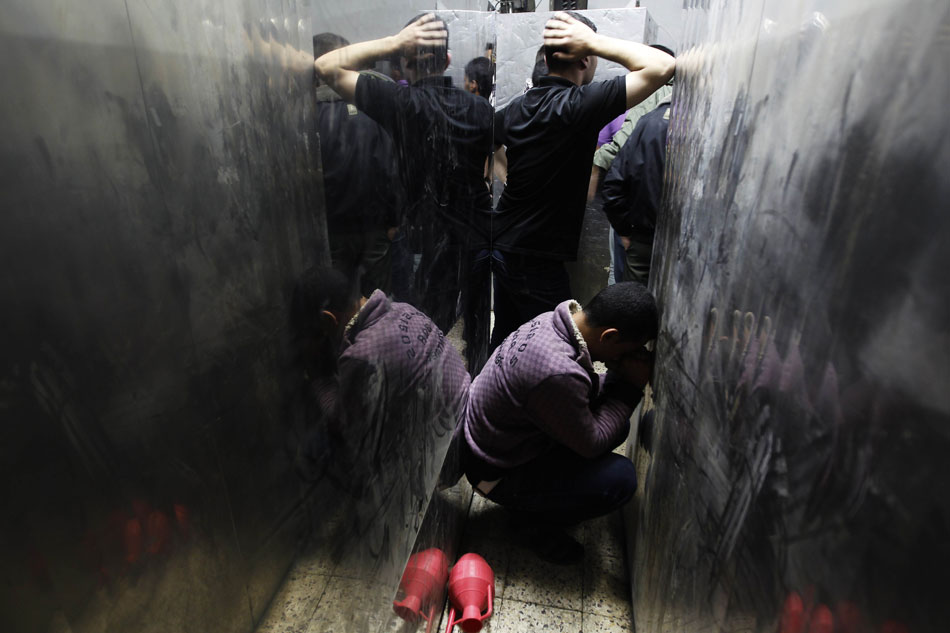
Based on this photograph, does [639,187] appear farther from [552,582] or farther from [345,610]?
[345,610]

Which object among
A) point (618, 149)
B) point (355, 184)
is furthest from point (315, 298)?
point (618, 149)

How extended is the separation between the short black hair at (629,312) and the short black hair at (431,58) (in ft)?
2.33

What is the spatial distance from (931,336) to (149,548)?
0.58m

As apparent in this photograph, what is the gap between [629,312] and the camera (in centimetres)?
136

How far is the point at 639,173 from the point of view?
6.47 ft

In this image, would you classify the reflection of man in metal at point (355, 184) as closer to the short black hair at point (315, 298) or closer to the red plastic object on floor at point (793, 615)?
the short black hair at point (315, 298)

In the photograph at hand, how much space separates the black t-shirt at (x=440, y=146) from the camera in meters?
0.89

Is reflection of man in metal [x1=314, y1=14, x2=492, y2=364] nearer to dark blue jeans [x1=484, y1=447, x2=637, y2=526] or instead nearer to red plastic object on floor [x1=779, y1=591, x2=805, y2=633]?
dark blue jeans [x1=484, y1=447, x2=637, y2=526]

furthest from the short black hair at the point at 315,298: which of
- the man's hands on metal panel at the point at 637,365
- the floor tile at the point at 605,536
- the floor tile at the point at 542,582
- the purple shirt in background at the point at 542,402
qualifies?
the floor tile at the point at 605,536

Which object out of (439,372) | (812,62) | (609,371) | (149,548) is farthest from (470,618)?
(812,62)

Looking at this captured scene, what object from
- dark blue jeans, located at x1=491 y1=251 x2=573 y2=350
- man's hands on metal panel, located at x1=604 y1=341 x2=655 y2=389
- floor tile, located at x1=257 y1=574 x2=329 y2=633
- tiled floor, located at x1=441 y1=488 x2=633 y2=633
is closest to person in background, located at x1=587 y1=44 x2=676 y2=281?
dark blue jeans, located at x1=491 y1=251 x2=573 y2=350

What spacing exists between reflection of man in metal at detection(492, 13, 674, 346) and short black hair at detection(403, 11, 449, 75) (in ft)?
1.87

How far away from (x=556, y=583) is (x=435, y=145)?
1.33m

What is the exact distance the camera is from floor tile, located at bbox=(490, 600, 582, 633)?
1.47 meters
